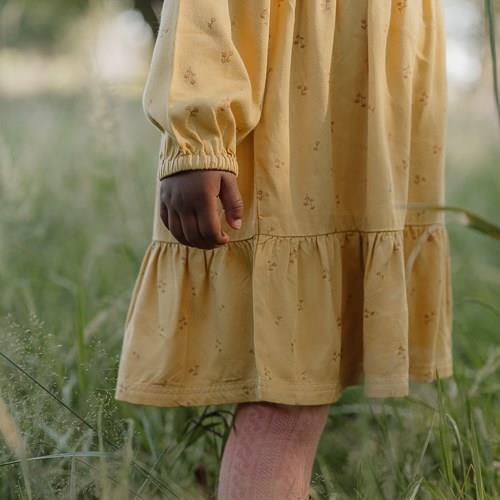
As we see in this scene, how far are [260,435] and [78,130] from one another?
2517 mm

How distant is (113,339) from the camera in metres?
1.61

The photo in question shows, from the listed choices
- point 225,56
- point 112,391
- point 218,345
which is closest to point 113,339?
point 112,391

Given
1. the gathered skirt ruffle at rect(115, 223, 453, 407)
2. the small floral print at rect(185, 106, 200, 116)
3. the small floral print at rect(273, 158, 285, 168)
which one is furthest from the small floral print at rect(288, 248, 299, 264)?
the small floral print at rect(185, 106, 200, 116)

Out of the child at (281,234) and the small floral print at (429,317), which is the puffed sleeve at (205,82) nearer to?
the child at (281,234)

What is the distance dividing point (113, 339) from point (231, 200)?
27.0 inches

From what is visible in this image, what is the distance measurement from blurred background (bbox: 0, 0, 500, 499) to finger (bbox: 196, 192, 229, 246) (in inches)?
10.5

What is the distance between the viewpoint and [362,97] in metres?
1.13

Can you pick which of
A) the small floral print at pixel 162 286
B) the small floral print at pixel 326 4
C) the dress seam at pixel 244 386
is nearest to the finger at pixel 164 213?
the small floral print at pixel 162 286

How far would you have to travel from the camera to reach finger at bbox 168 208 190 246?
1.02 metres

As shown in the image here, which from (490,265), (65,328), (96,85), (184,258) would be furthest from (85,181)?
(184,258)

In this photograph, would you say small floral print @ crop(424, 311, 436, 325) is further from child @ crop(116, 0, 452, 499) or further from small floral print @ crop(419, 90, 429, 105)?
small floral print @ crop(419, 90, 429, 105)

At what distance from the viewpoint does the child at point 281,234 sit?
102 cm

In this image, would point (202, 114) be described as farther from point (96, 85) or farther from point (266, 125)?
point (96, 85)

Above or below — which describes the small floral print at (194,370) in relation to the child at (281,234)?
below
